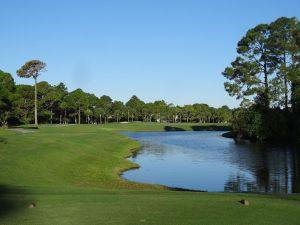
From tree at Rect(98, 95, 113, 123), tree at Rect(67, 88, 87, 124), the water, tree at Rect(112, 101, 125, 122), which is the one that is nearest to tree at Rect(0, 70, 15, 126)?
the water

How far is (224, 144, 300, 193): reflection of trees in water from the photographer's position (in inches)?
1059

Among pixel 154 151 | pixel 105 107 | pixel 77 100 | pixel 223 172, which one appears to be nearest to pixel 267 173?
pixel 223 172

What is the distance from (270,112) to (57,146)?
45.5 metres

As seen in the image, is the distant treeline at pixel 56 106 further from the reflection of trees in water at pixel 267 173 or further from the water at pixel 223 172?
the reflection of trees in water at pixel 267 173

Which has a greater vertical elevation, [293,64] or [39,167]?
[293,64]

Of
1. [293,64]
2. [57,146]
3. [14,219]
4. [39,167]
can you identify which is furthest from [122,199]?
[293,64]

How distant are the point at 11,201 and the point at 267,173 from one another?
968 inches

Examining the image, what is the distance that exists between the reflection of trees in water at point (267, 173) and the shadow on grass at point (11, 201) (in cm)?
1520

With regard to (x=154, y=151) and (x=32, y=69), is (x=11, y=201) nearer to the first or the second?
(x=154, y=151)

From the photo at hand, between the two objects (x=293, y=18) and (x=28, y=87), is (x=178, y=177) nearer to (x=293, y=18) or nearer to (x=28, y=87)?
(x=293, y=18)

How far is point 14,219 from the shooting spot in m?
10.6

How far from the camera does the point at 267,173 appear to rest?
33.1 meters

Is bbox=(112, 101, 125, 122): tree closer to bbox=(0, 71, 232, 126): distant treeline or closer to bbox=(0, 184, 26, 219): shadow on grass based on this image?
bbox=(0, 71, 232, 126): distant treeline

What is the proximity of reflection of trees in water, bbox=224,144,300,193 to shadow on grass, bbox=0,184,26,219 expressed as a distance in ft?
49.9
